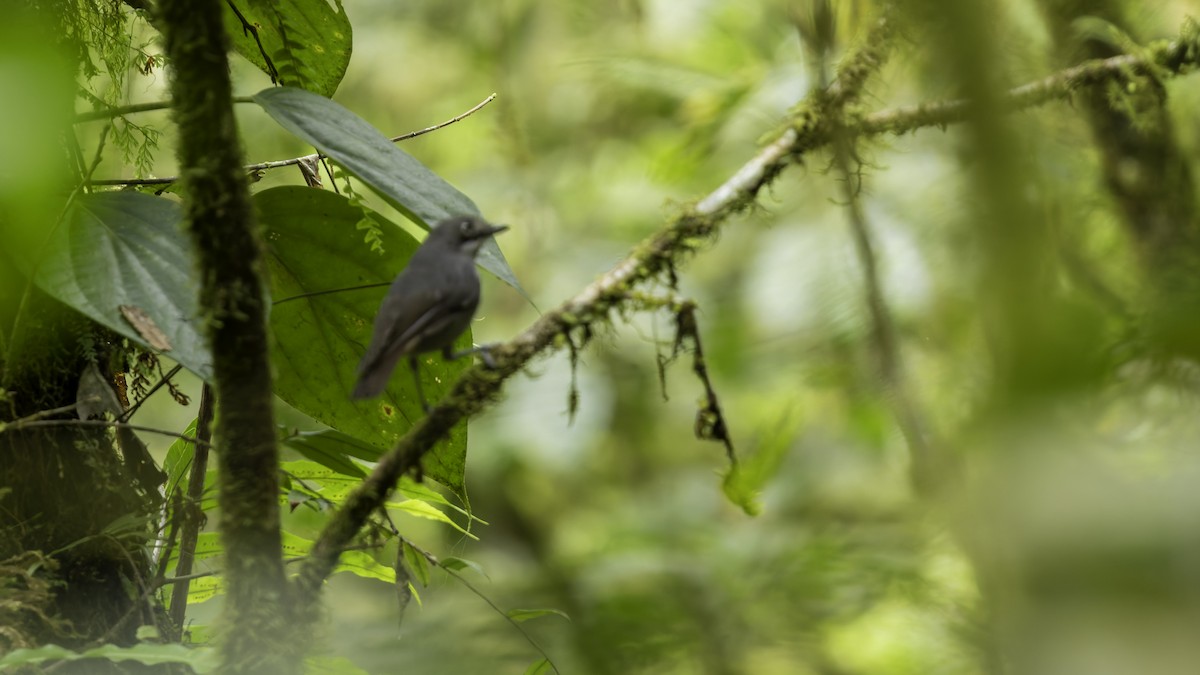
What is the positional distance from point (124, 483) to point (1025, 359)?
1367 mm

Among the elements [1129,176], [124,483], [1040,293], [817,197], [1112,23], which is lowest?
[1040,293]

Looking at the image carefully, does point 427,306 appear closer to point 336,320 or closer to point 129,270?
point 336,320

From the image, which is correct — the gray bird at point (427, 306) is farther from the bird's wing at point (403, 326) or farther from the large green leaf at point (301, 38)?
the large green leaf at point (301, 38)

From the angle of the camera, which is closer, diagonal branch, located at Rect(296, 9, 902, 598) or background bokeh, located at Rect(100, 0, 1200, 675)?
background bokeh, located at Rect(100, 0, 1200, 675)

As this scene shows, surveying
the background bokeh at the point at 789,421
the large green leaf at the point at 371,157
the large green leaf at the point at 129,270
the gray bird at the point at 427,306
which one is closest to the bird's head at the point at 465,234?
the gray bird at the point at 427,306

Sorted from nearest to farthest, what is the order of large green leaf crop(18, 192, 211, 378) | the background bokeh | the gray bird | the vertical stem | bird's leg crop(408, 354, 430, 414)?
the background bokeh → the vertical stem → large green leaf crop(18, 192, 211, 378) → the gray bird → bird's leg crop(408, 354, 430, 414)

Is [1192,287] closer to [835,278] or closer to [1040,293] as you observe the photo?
[1040,293]

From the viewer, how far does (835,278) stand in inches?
37.5

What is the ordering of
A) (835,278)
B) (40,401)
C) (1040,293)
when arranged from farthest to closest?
1. (40,401)
2. (835,278)
3. (1040,293)

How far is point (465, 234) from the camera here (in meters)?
1.48

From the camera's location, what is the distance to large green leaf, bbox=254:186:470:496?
1345 millimetres

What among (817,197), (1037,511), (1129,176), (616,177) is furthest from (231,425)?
(616,177)

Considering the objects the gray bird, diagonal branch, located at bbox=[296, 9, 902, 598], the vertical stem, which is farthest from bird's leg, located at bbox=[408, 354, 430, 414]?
the vertical stem

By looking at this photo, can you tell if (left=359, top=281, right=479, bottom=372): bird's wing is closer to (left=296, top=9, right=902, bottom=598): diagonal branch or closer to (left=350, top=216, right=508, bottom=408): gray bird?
(left=350, top=216, right=508, bottom=408): gray bird
